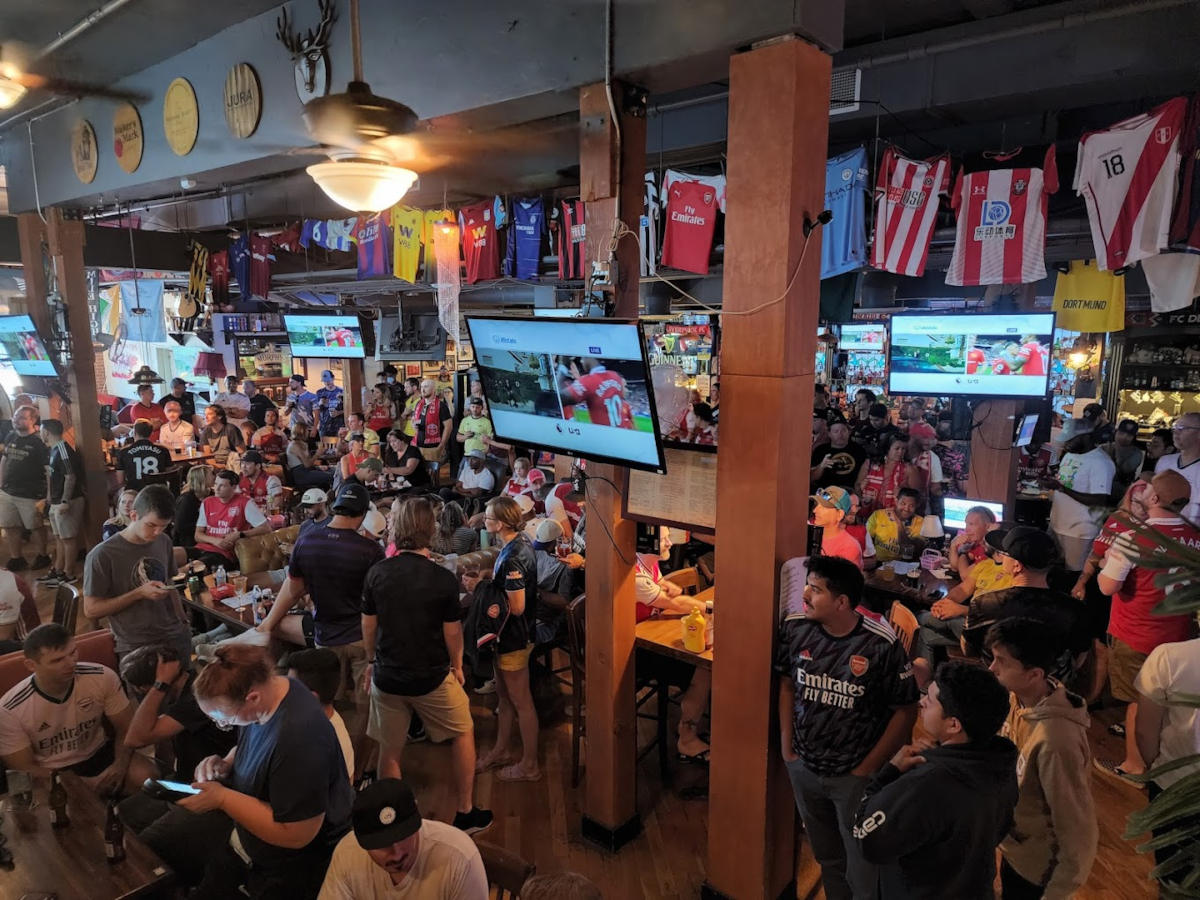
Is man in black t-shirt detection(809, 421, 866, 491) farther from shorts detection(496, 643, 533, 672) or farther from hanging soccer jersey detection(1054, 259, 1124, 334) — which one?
shorts detection(496, 643, 533, 672)

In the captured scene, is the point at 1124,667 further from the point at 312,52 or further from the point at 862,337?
the point at 862,337

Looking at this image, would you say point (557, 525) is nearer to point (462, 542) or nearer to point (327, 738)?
point (462, 542)

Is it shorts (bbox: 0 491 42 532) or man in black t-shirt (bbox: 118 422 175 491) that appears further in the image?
shorts (bbox: 0 491 42 532)

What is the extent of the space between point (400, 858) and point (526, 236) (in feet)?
20.9

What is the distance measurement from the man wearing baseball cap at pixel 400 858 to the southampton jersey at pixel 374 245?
22.8 ft

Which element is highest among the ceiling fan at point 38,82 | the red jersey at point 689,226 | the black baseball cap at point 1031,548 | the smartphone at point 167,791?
the ceiling fan at point 38,82

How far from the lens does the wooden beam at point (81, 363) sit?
6965mm

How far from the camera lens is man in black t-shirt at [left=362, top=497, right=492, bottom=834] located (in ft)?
12.1

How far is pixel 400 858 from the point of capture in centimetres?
212

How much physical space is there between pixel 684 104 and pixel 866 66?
1360 millimetres

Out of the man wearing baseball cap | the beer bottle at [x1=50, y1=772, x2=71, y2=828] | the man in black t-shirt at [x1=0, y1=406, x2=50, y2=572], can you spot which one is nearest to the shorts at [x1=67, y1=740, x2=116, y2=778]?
the beer bottle at [x1=50, y1=772, x2=71, y2=828]

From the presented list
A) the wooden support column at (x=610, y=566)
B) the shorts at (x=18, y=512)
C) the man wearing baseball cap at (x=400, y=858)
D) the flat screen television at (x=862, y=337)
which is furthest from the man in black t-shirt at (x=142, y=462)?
the flat screen television at (x=862, y=337)

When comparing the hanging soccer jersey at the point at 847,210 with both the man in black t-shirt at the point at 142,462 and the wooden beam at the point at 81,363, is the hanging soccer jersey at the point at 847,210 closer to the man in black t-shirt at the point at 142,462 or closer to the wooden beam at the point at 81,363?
the man in black t-shirt at the point at 142,462

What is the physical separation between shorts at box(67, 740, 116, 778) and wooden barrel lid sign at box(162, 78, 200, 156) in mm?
3847
